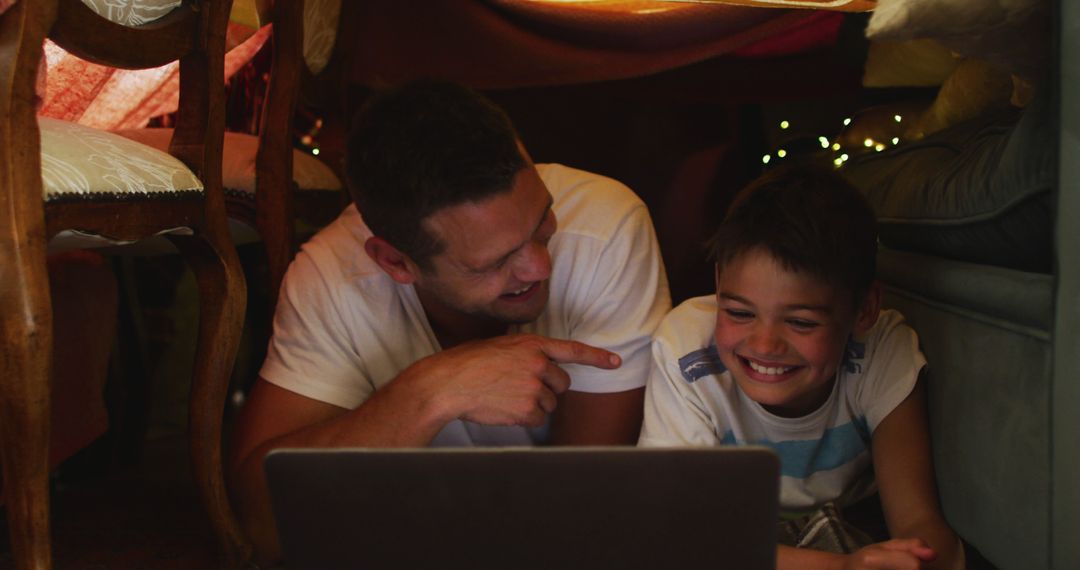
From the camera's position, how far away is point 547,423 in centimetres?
128

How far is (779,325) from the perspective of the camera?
3.61ft

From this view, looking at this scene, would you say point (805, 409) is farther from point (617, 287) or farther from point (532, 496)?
point (532, 496)

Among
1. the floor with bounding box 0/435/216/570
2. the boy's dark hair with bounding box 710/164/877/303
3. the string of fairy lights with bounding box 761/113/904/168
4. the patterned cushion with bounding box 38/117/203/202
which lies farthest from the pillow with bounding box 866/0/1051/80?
the floor with bounding box 0/435/216/570

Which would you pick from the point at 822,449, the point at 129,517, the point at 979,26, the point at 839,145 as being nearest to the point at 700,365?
the point at 822,449

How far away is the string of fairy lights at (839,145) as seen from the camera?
1.67m

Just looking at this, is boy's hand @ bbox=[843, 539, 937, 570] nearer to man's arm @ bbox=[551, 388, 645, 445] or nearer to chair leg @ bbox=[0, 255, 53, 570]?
man's arm @ bbox=[551, 388, 645, 445]

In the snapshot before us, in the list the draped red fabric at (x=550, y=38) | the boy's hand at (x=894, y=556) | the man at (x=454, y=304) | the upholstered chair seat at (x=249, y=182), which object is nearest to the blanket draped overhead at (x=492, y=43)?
the draped red fabric at (x=550, y=38)

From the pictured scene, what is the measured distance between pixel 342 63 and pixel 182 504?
29.4 inches

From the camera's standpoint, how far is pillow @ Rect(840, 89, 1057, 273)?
816 millimetres

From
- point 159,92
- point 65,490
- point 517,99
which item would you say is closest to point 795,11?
point 517,99

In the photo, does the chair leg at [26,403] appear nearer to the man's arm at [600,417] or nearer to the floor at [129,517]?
the floor at [129,517]

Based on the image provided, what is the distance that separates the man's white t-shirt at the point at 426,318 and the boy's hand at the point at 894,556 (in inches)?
14.6

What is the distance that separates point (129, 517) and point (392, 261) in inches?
25.3

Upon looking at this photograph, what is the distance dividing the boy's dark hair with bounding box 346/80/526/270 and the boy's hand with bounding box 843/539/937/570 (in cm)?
52
